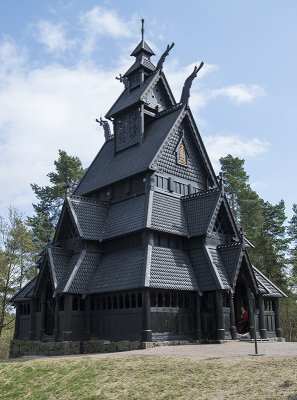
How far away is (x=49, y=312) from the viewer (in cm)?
2644

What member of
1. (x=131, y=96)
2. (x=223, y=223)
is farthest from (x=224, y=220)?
(x=131, y=96)

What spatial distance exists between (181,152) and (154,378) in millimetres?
17768

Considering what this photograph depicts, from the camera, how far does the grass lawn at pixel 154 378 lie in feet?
35.6

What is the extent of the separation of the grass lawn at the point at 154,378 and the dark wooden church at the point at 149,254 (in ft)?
19.4

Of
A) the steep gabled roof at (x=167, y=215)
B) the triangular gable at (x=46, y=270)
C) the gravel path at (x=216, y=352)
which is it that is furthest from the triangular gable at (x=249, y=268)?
the triangular gable at (x=46, y=270)

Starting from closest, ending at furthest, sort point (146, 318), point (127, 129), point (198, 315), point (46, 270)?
1. point (146, 318)
2. point (198, 315)
3. point (46, 270)
4. point (127, 129)

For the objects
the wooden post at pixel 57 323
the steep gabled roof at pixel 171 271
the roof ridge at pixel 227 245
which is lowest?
the wooden post at pixel 57 323

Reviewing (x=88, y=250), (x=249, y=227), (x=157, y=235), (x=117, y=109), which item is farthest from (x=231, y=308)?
(x=249, y=227)

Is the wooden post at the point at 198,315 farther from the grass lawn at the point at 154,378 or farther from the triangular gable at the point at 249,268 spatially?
the grass lawn at the point at 154,378

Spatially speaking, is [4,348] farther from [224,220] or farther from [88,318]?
[224,220]

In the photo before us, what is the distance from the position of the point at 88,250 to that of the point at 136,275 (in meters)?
4.93

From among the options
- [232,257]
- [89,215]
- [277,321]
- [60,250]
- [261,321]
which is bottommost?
[277,321]

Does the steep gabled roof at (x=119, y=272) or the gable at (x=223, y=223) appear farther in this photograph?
the gable at (x=223, y=223)

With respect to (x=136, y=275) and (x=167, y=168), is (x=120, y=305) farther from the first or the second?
(x=167, y=168)
